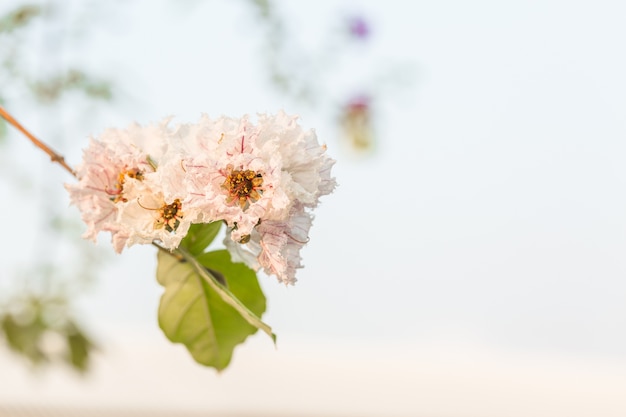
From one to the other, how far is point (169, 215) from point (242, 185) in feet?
0.17

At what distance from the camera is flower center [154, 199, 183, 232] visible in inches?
17.4

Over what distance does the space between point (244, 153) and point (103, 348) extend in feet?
3.48

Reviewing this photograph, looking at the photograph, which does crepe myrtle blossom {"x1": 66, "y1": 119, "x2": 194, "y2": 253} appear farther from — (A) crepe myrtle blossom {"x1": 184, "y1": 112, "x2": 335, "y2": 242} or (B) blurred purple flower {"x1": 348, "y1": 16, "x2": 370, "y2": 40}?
(B) blurred purple flower {"x1": 348, "y1": 16, "x2": 370, "y2": 40}

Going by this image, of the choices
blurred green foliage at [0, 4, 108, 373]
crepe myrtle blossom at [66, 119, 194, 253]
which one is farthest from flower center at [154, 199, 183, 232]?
blurred green foliage at [0, 4, 108, 373]

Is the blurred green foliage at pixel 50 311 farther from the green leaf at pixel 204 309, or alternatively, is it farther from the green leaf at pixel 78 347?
the green leaf at pixel 204 309

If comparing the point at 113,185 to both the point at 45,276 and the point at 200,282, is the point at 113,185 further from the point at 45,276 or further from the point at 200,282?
the point at 45,276

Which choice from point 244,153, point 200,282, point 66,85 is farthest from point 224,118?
point 66,85

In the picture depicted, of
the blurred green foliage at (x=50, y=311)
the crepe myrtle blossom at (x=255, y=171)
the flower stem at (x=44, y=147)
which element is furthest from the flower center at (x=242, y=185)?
the blurred green foliage at (x=50, y=311)

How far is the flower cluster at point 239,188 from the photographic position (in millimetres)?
411

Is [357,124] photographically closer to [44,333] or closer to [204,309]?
[44,333]

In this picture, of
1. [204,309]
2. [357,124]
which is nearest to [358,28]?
[357,124]

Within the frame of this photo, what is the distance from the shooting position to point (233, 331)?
529mm

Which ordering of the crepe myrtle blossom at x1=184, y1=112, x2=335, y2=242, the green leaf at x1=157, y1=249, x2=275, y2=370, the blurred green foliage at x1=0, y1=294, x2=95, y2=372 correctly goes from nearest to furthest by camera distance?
1. the crepe myrtle blossom at x1=184, y1=112, x2=335, y2=242
2. the green leaf at x1=157, y1=249, x2=275, y2=370
3. the blurred green foliage at x1=0, y1=294, x2=95, y2=372

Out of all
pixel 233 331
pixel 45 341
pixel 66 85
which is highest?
pixel 66 85
